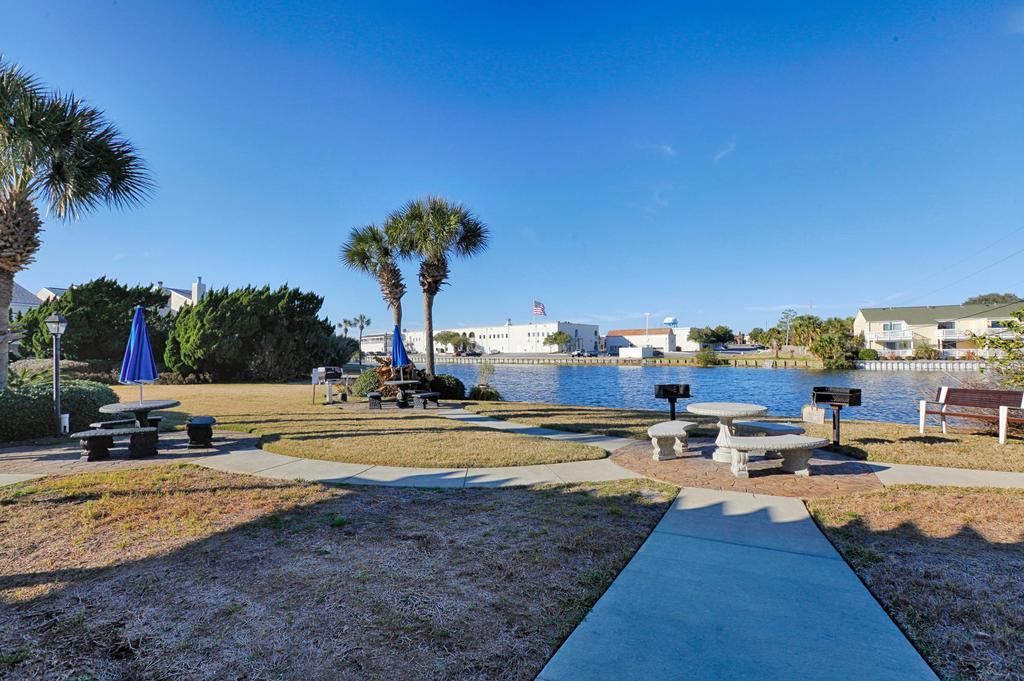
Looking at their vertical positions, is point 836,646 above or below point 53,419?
below

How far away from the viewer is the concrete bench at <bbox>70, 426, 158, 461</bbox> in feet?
24.9

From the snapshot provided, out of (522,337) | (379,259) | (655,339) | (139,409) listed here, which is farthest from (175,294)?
(655,339)

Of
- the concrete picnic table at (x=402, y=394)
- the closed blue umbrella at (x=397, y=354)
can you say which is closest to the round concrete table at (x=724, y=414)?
the concrete picnic table at (x=402, y=394)

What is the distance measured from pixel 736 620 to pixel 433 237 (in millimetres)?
17403

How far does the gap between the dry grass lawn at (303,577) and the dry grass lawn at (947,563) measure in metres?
1.82

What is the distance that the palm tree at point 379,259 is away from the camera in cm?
2117

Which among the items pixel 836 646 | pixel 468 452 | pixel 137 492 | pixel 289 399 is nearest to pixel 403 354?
pixel 289 399

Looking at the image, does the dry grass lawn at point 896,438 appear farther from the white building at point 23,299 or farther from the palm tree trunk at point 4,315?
the white building at point 23,299

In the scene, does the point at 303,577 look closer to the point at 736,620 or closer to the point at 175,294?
the point at 736,620

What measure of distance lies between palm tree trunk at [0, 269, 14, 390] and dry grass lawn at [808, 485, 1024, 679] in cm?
1598

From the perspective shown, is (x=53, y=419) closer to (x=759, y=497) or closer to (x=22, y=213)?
(x=22, y=213)

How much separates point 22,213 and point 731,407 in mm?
16830

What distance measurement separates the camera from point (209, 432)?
8797 millimetres

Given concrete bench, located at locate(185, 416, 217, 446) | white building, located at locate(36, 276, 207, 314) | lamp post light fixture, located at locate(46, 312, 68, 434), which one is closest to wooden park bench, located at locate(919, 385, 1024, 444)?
concrete bench, located at locate(185, 416, 217, 446)
